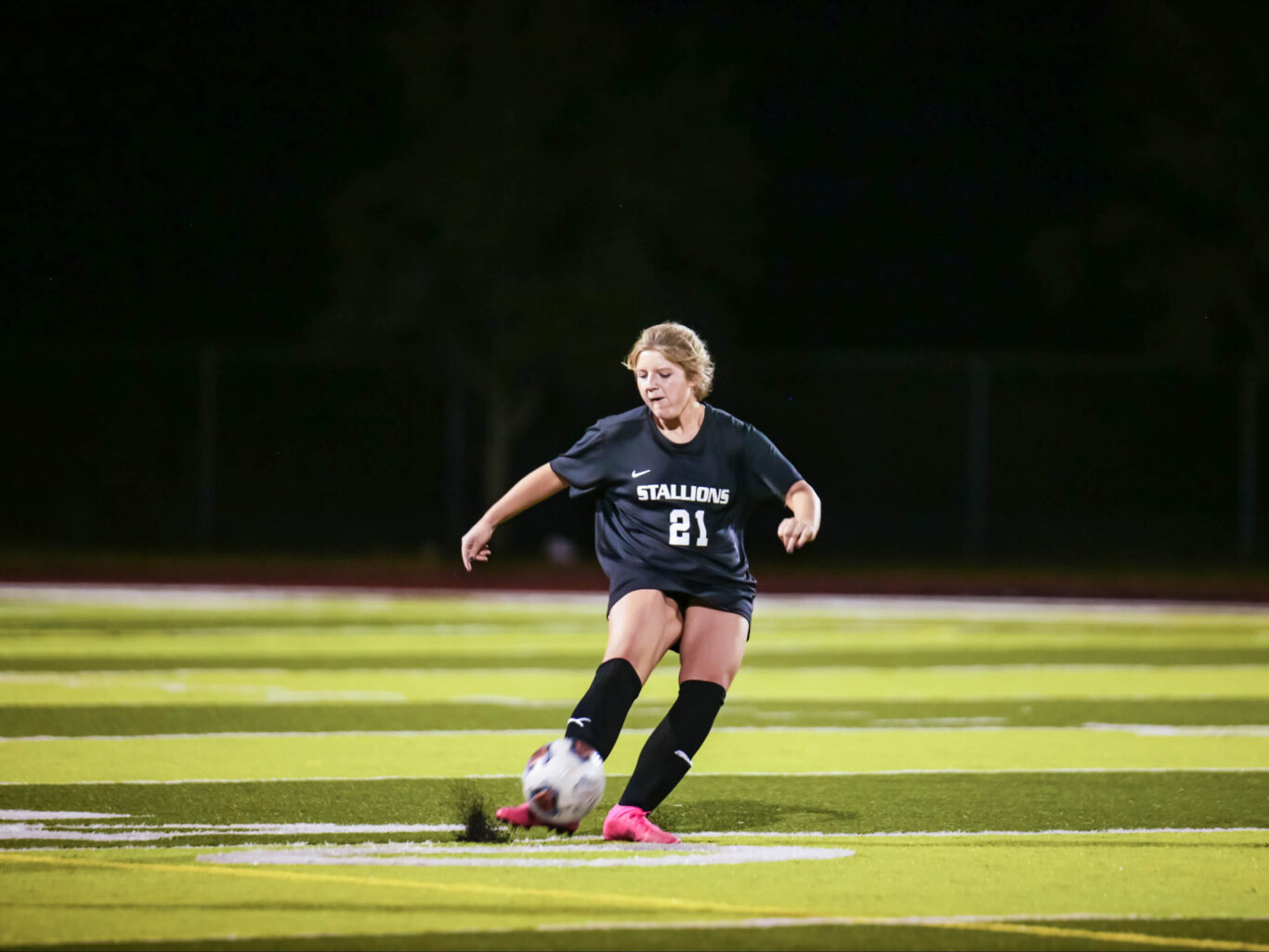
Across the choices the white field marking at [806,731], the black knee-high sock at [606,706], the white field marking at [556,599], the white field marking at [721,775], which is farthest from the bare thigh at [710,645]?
the white field marking at [556,599]

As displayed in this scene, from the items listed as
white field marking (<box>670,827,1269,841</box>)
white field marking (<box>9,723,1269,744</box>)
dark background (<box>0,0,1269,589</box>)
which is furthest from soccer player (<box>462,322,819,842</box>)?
dark background (<box>0,0,1269,589</box>)

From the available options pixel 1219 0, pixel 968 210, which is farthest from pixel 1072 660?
pixel 968 210

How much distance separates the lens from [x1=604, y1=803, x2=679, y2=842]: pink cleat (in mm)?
7270

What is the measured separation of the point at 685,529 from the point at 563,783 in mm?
1093

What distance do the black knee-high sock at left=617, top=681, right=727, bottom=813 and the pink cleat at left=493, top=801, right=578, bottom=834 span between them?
0.33 m

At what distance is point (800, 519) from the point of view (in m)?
7.29

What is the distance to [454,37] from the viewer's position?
27.6 metres

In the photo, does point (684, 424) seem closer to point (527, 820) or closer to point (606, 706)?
point (606, 706)

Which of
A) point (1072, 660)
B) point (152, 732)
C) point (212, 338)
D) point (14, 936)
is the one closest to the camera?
point (14, 936)

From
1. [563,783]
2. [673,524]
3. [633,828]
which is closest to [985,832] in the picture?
[633,828]

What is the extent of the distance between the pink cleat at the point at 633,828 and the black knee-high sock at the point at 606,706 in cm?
23

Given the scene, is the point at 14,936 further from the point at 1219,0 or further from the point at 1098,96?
the point at 1098,96

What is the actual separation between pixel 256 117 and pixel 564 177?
37.6 feet

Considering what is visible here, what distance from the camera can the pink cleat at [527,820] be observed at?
23.1 ft
